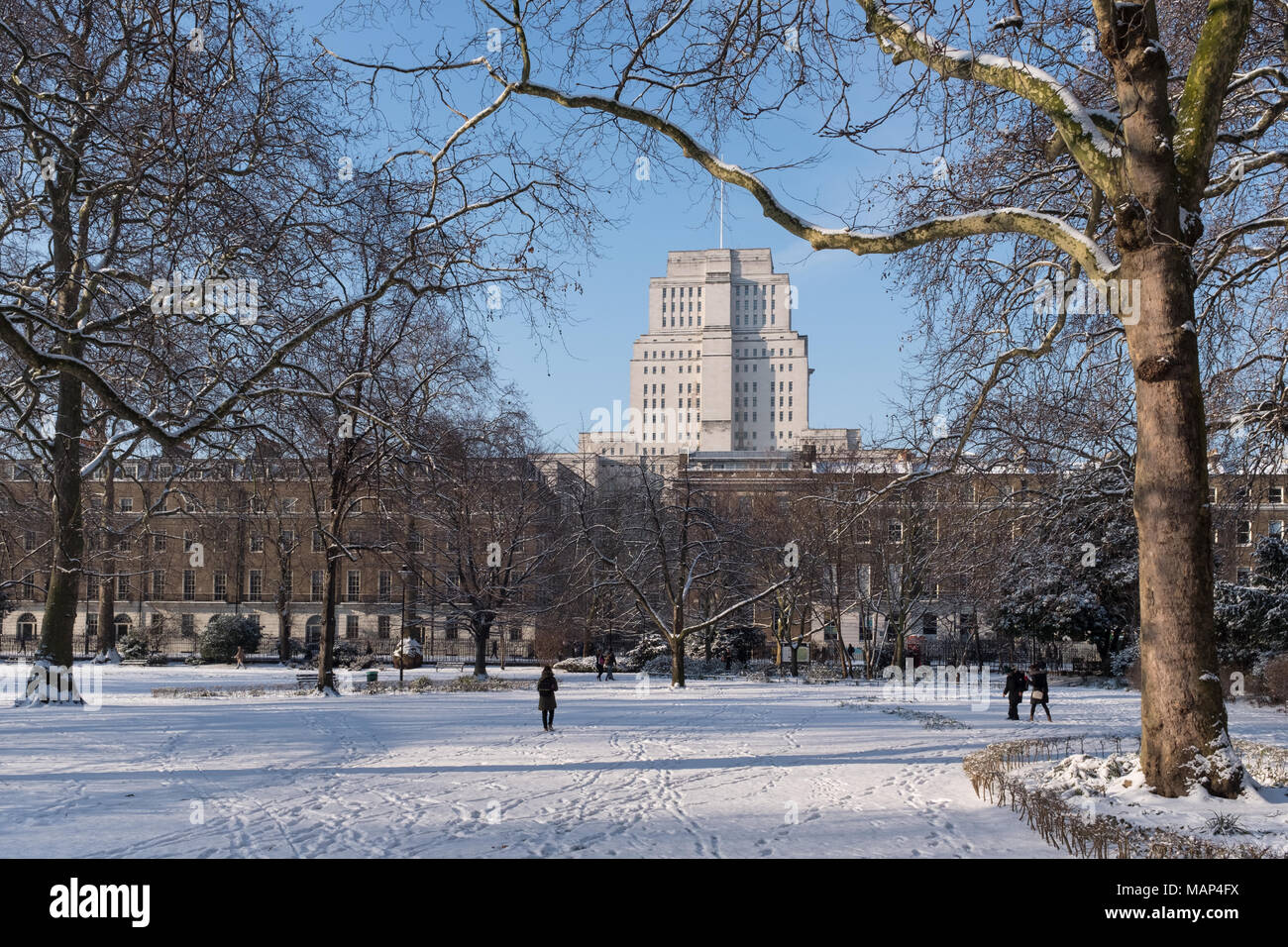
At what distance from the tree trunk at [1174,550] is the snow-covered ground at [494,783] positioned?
1609mm

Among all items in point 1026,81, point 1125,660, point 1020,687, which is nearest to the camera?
point 1026,81

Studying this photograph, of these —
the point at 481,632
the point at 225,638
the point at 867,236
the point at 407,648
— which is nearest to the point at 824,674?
the point at 481,632

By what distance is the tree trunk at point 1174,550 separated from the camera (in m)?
8.90

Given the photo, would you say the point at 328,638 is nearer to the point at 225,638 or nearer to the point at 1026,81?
the point at 1026,81

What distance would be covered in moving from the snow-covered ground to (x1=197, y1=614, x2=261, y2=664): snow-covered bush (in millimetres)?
30756

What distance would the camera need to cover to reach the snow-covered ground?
911 cm

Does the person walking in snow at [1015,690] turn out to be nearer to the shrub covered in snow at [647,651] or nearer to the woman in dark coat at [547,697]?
the woman in dark coat at [547,697]

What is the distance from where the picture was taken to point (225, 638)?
52844 millimetres

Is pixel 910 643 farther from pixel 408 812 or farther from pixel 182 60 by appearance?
pixel 182 60

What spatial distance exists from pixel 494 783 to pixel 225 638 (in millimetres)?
45225

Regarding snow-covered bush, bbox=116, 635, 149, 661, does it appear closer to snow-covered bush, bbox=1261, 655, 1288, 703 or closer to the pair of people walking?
the pair of people walking

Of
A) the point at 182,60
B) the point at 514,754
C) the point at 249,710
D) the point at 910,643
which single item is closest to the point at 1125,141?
the point at 182,60

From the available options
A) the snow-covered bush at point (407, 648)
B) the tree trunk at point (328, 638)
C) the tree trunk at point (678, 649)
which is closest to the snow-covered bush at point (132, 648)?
the snow-covered bush at point (407, 648)
